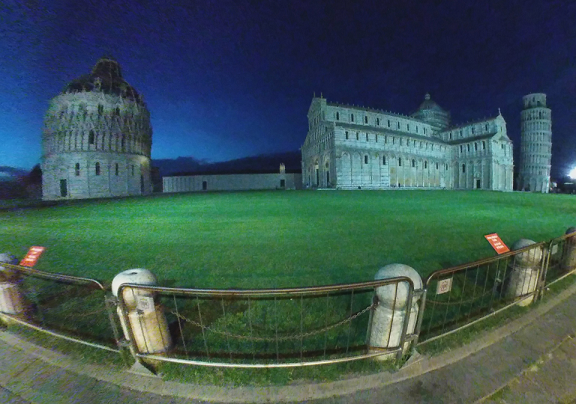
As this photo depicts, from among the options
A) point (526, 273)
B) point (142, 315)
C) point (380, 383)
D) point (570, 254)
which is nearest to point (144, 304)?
point (142, 315)

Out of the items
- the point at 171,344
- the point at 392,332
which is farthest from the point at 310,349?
the point at 171,344

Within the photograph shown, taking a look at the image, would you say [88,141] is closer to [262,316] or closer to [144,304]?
[144,304]

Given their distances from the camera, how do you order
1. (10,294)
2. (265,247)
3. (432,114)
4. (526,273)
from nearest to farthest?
(10,294), (526,273), (265,247), (432,114)

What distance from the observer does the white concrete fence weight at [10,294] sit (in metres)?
3.76

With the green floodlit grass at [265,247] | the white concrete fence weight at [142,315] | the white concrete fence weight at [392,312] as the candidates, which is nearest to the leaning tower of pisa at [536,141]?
the green floodlit grass at [265,247]

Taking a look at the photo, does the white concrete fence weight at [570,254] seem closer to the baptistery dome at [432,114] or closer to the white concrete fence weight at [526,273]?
the white concrete fence weight at [526,273]

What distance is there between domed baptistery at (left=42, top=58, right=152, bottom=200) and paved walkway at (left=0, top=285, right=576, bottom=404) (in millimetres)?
50538

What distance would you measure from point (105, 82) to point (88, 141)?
1193 centimetres

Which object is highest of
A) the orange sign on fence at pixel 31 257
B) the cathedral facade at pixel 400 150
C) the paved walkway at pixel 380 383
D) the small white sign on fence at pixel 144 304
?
the cathedral facade at pixel 400 150

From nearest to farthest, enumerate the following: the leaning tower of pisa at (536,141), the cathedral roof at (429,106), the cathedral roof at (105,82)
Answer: the cathedral roof at (105,82) → the cathedral roof at (429,106) → the leaning tower of pisa at (536,141)

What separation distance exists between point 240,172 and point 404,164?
129 ft

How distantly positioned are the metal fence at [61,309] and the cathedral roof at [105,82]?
52256 mm

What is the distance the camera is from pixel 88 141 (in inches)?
1625

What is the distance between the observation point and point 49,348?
10.5 ft
